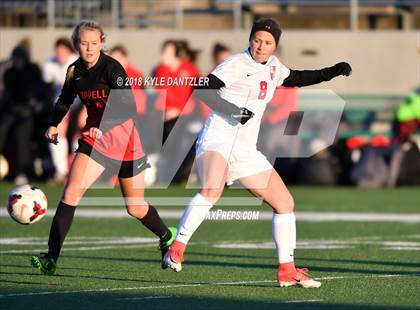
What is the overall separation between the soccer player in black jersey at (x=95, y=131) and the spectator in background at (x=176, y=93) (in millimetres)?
8747

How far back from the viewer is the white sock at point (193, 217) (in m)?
8.91

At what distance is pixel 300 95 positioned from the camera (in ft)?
68.7

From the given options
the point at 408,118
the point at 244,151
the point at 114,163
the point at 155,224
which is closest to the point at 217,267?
the point at 155,224

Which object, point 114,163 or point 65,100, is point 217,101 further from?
point 65,100

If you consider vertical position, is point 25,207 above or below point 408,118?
above

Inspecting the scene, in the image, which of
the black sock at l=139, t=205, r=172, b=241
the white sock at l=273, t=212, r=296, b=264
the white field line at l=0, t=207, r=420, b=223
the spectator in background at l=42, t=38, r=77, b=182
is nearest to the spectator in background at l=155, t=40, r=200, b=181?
the spectator in background at l=42, t=38, r=77, b=182

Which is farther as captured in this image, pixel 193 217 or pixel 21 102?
pixel 21 102

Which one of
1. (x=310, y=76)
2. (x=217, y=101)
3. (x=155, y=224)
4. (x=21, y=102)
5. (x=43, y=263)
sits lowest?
(x=21, y=102)

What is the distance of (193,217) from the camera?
8906 mm

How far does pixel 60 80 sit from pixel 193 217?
37.5 feet

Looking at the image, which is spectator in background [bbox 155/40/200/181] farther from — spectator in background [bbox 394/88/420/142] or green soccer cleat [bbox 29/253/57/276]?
green soccer cleat [bbox 29/253/57/276]

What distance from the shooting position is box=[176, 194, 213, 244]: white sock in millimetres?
8906

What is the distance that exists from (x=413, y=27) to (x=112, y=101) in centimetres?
1583

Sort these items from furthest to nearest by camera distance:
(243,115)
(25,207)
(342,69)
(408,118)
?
1. (408,118)
2. (25,207)
3. (342,69)
4. (243,115)
